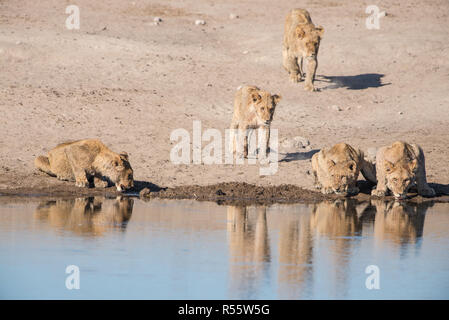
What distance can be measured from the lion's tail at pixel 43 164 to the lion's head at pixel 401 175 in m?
5.74

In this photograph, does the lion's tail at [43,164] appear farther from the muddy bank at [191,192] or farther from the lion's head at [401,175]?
the lion's head at [401,175]

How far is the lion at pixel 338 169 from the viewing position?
15.5m

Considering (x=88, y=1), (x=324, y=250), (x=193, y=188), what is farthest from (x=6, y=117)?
(x=88, y=1)

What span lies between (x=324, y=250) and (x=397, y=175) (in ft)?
15.0

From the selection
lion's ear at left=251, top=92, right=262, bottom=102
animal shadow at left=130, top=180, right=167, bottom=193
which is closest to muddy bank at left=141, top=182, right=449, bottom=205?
animal shadow at left=130, top=180, right=167, bottom=193

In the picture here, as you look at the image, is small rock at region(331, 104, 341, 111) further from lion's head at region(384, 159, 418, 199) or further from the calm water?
the calm water

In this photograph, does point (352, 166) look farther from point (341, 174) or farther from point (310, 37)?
point (310, 37)

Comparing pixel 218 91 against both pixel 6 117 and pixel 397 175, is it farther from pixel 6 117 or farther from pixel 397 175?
pixel 397 175

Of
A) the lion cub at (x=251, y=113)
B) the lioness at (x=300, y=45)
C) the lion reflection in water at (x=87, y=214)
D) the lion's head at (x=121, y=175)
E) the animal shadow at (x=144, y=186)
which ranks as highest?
the lioness at (x=300, y=45)

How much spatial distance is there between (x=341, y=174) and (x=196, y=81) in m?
8.55

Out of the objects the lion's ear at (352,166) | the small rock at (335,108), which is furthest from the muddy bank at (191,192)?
the small rock at (335,108)

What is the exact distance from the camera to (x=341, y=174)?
1545cm

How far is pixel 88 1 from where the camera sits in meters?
32.2

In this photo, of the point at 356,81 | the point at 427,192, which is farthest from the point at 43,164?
the point at 356,81
